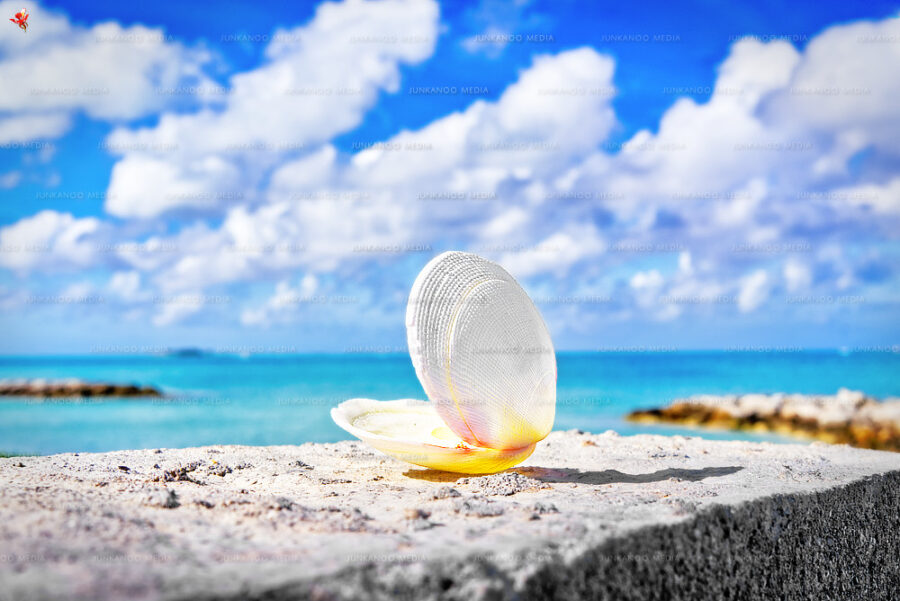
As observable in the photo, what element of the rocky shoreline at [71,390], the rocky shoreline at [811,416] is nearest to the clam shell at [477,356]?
the rocky shoreline at [811,416]

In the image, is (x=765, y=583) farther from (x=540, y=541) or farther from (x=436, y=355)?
(x=436, y=355)

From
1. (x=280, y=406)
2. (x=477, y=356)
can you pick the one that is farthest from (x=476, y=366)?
(x=280, y=406)

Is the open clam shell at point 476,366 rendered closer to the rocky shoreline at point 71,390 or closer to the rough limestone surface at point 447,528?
the rough limestone surface at point 447,528

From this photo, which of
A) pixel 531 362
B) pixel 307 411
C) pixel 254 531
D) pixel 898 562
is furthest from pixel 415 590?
pixel 307 411

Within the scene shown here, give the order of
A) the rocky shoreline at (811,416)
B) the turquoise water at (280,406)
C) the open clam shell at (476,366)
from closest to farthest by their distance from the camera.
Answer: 1. the open clam shell at (476,366)
2. the rocky shoreline at (811,416)
3. the turquoise water at (280,406)

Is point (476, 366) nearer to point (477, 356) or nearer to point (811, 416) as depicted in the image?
point (477, 356)

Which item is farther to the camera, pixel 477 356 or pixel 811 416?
pixel 811 416

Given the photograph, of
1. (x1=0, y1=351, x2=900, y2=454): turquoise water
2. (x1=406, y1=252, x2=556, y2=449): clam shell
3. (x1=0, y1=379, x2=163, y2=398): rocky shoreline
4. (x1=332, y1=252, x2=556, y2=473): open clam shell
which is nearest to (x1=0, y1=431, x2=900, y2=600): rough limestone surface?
(x1=332, y1=252, x2=556, y2=473): open clam shell

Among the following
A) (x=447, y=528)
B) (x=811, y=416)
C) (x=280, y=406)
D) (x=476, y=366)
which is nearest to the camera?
(x=447, y=528)
